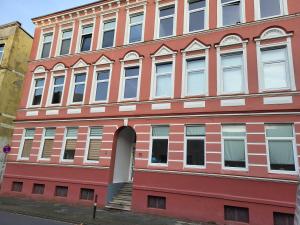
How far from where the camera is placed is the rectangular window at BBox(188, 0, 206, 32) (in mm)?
14156

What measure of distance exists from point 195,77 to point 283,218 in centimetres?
754

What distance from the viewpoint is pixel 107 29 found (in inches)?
673

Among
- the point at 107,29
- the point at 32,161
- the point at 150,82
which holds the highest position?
the point at 107,29

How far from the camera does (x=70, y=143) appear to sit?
15.8 m

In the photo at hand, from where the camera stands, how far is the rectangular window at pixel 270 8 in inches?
488

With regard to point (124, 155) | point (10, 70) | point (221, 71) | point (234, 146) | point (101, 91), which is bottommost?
point (124, 155)

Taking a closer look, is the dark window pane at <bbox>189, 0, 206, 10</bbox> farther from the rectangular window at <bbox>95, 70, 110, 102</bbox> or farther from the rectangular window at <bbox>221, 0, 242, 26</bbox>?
the rectangular window at <bbox>95, 70, 110, 102</bbox>

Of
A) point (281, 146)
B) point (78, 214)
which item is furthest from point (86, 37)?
point (281, 146)

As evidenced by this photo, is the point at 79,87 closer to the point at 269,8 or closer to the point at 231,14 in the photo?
the point at 231,14

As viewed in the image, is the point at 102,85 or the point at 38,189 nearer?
the point at 38,189

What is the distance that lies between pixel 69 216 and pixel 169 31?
1107cm

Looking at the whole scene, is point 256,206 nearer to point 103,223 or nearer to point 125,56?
point 103,223

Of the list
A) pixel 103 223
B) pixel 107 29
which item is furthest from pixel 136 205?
pixel 107 29

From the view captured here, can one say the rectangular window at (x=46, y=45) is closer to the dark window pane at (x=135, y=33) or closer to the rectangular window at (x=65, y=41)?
the rectangular window at (x=65, y=41)
